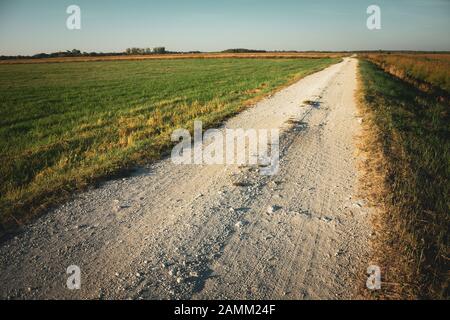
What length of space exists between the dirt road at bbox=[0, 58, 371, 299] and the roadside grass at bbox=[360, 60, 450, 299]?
0.30 metres

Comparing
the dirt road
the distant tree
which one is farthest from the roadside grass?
the distant tree

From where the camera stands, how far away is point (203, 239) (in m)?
4.16

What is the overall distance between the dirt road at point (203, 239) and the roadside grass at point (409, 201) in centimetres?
30

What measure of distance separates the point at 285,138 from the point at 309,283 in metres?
5.76

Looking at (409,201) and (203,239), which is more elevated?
(409,201)

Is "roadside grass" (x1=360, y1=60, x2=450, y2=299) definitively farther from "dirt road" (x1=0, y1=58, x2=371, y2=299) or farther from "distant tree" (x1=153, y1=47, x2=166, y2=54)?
"distant tree" (x1=153, y1=47, x2=166, y2=54)

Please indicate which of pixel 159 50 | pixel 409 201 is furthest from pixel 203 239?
pixel 159 50

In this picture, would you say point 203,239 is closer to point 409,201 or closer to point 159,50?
point 409,201

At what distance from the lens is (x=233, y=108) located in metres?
13.3

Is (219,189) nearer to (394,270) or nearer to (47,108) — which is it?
(394,270)

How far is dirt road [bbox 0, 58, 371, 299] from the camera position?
3.34 metres

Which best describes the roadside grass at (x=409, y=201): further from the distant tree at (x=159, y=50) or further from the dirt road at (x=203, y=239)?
the distant tree at (x=159, y=50)

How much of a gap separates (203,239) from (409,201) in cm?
340
